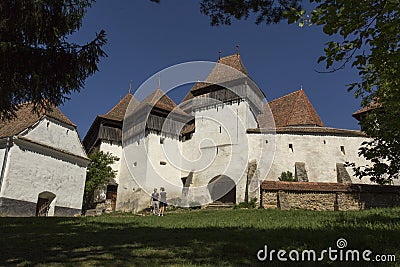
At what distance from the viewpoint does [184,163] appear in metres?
29.9

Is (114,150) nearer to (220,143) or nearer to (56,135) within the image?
(220,143)

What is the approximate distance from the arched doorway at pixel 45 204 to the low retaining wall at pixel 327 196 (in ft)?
39.2

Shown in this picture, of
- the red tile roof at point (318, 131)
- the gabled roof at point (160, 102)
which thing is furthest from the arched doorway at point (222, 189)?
the gabled roof at point (160, 102)

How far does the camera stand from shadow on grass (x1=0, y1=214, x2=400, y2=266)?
4891 millimetres

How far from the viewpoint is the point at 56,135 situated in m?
21.0

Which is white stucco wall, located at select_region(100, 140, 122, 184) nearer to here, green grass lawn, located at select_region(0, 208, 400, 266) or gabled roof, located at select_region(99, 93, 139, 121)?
gabled roof, located at select_region(99, 93, 139, 121)

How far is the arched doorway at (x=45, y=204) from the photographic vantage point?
66.2 feet

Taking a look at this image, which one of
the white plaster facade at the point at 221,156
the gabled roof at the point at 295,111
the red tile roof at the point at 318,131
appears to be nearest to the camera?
the white plaster facade at the point at 221,156

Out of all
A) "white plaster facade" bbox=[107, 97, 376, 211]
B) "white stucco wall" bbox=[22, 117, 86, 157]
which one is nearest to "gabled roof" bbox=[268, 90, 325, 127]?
"white plaster facade" bbox=[107, 97, 376, 211]

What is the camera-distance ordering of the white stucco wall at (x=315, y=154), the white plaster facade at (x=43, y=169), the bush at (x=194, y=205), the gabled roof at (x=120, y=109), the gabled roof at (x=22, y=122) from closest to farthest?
the white plaster facade at (x=43, y=169) → the gabled roof at (x=22, y=122) → the white stucco wall at (x=315, y=154) → the bush at (x=194, y=205) → the gabled roof at (x=120, y=109)

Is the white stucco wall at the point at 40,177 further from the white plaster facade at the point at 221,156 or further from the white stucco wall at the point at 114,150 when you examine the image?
the white stucco wall at the point at 114,150

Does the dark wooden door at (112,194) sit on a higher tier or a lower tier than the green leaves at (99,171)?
lower

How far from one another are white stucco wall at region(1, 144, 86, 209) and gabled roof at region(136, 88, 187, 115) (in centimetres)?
993

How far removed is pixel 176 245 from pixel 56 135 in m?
17.0
